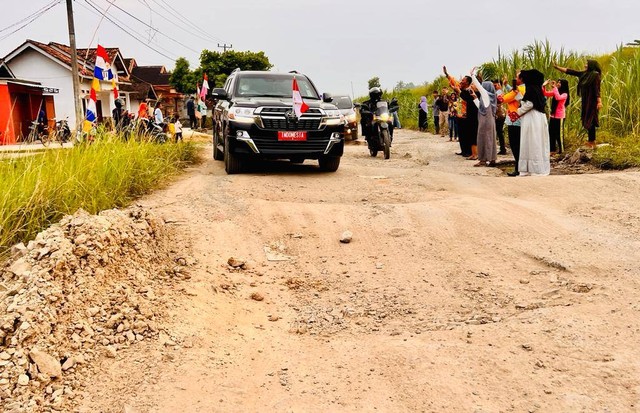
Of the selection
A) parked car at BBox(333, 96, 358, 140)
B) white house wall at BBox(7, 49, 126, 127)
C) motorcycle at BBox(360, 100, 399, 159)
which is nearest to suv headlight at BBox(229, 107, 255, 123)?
motorcycle at BBox(360, 100, 399, 159)

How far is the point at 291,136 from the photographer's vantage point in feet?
31.5

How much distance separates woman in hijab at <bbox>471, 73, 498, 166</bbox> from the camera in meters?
11.8

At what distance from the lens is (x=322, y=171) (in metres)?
10.6

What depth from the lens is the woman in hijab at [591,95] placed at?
1152 centimetres

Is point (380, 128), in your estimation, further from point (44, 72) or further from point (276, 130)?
point (44, 72)

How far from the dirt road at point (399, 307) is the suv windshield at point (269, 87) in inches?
122

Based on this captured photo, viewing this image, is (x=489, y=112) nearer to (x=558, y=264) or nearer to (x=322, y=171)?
(x=322, y=171)

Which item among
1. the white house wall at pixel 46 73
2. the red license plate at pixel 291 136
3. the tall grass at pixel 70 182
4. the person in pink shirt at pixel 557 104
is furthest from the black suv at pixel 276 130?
the white house wall at pixel 46 73

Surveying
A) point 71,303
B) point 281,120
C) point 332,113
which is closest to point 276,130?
point 281,120

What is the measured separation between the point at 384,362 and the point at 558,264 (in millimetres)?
2240

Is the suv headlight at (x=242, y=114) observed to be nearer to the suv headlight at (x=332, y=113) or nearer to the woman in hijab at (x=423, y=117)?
the suv headlight at (x=332, y=113)

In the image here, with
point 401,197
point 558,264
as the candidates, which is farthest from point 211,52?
point 558,264

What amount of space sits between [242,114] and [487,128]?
500cm

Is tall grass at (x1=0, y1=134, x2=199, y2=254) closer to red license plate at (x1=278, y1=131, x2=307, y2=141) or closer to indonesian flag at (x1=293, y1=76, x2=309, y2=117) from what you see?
red license plate at (x1=278, y1=131, x2=307, y2=141)
